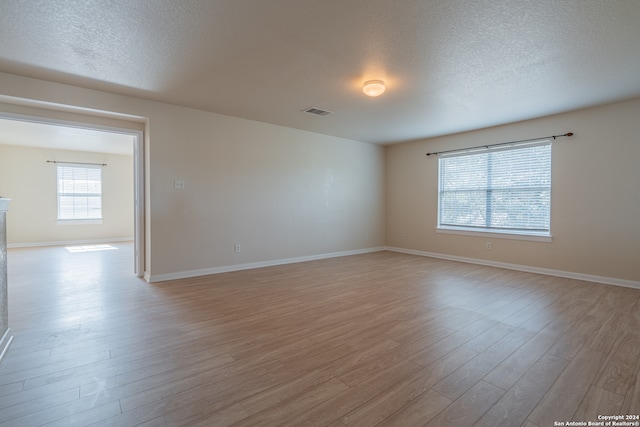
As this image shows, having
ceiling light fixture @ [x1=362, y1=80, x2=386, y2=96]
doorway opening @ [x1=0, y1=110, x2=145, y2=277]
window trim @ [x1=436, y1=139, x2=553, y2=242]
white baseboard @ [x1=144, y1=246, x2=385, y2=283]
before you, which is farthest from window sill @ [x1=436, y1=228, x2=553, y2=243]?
doorway opening @ [x1=0, y1=110, x2=145, y2=277]

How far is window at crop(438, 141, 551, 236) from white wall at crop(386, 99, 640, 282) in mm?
172

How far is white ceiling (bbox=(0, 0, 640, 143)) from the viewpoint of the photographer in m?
2.12

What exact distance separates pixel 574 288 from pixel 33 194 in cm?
1105

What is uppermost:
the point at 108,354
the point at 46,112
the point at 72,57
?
the point at 72,57

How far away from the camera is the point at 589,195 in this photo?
4246 millimetres

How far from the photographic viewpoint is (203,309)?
10.0ft

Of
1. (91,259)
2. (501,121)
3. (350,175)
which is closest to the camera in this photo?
(501,121)

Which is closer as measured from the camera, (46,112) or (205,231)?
(46,112)

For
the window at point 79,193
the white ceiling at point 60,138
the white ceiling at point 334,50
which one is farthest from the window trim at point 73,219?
the white ceiling at point 334,50

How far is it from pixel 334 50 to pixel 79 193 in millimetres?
8423

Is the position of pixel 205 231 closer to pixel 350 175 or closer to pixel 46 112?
pixel 46 112

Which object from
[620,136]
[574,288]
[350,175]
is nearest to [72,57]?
[350,175]

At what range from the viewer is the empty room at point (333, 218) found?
5.83 ft

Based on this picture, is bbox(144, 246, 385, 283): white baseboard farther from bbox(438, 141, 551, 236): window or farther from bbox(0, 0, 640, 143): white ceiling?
bbox(0, 0, 640, 143): white ceiling
